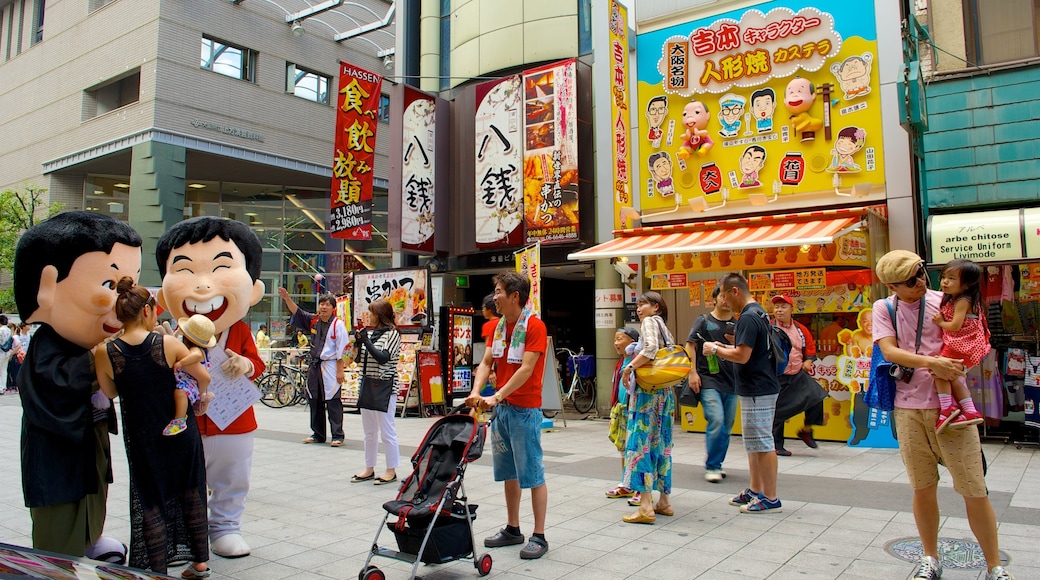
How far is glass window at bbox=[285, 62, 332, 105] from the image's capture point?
24984mm

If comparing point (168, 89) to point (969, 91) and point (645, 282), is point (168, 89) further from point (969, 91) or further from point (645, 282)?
point (969, 91)

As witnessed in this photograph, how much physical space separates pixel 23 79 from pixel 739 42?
87.7 feet

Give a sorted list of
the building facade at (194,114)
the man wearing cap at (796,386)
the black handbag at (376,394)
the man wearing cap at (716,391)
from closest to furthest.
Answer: the man wearing cap at (716,391) < the black handbag at (376,394) < the man wearing cap at (796,386) < the building facade at (194,114)

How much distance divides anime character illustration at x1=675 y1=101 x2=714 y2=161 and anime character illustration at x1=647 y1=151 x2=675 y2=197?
0.29m

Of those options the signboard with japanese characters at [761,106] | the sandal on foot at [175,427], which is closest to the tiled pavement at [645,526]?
the sandal on foot at [175,427]

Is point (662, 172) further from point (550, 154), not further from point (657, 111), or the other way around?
point (550, 154)

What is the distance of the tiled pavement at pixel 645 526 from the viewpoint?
174 inches

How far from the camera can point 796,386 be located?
859 centimetres

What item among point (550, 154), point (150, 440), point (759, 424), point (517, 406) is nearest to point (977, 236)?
point (759, 424)

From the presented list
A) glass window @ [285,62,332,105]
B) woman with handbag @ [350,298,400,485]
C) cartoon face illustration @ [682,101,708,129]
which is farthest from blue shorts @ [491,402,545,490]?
glass window @ [285,62,332,105]

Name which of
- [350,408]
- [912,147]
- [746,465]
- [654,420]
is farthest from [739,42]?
[350,408]

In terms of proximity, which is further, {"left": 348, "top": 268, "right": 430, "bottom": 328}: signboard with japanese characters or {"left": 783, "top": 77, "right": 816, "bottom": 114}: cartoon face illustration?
{"left": 348, "top": 268, "right": 430, "bottom": 328}: signboard with japanese characters

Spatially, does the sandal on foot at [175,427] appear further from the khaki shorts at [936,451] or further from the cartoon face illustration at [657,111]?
the cartoon face illustration at [657,111]

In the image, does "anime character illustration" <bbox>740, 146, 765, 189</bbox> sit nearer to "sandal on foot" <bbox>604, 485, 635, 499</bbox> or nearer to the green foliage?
"sandal on foot" <bbox>604, 485, 635, 499</bbox>
